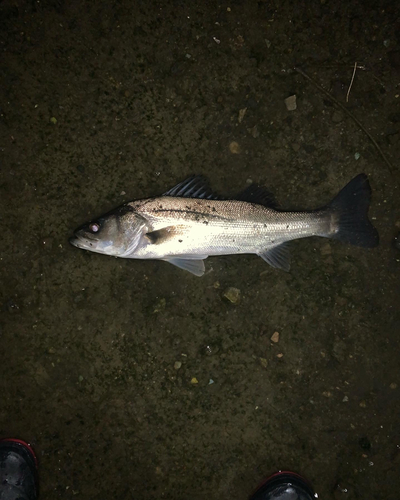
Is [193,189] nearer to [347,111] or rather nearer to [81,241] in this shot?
[81,241]

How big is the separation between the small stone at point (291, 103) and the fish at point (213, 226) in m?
0.96

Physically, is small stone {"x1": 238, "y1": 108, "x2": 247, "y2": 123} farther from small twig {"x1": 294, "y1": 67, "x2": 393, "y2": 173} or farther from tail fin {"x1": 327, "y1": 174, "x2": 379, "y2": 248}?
tail fin {"x1": 327, "y1": 174, "x2": 379, "y2": 248}

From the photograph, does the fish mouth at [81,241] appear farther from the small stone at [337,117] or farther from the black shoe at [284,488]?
the black shoe at [284,488]

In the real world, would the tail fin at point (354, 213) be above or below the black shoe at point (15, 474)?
above

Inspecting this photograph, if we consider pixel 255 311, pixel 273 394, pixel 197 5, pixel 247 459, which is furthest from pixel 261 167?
pixel 247 459

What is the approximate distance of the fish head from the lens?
129 inches

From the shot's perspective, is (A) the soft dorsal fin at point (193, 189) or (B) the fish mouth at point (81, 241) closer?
(B) the fish mouth at point (81, 241)

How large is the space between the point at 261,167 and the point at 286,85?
2.93 feet

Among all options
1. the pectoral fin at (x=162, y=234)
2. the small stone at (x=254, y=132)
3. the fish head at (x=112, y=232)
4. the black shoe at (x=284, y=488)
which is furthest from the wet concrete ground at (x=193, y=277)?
the pectoral fin at (x=162, y=234)

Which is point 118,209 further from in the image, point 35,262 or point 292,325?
point 292,325

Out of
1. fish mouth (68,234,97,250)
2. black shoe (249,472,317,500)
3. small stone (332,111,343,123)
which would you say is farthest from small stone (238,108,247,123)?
black shoe (249,472,317,500)

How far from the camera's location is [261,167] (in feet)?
12.2

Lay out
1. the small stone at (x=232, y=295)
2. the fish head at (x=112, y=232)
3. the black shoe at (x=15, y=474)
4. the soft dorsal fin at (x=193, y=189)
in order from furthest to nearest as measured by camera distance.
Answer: the small stone at (x=232, y=295)
the black shoe at (x=15, y=474)
the soft dorsal fin at (x=193, y=189)
the fish head at (x=112, y=232)

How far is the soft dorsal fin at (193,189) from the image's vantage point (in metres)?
3.43
